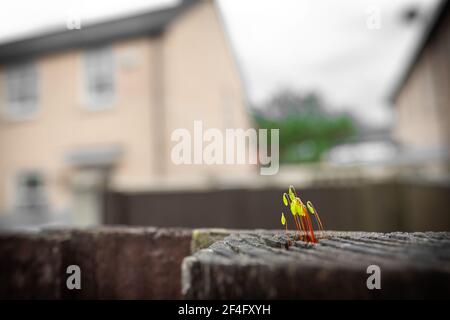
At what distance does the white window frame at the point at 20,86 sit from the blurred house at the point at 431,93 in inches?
484

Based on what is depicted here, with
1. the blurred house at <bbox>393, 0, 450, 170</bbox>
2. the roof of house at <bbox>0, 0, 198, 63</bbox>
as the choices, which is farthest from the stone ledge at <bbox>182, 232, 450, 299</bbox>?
the blurred house at <bbox>393, 0, 450, 170</bbox>

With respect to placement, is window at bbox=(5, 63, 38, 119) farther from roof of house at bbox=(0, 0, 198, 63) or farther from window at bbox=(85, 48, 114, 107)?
window at bbox=(85, 48, 114, 107)

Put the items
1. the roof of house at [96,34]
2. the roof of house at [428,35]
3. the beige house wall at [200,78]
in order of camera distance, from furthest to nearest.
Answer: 1. the roof of house at [428,35]
2. the beige house wall at [200,78]
3. the roof of house at [96,34]

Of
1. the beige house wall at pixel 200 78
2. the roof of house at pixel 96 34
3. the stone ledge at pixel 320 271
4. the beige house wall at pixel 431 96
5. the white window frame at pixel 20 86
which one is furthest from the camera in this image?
the beige house wall at pixel 431 96

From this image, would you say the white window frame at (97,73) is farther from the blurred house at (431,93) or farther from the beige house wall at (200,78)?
the blurred house at (431,93)

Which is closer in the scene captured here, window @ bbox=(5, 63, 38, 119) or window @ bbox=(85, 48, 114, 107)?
window @ bbox=(85, 48, 114, 107)

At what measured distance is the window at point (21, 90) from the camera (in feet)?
35.0

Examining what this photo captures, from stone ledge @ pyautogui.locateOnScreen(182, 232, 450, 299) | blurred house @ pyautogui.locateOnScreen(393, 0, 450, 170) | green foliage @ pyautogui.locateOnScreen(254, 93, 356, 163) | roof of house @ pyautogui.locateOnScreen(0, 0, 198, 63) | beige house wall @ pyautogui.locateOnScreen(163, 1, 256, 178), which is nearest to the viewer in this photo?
stone ledge @ pyautogui.locateOnScreen(182, 232, 450, 299)

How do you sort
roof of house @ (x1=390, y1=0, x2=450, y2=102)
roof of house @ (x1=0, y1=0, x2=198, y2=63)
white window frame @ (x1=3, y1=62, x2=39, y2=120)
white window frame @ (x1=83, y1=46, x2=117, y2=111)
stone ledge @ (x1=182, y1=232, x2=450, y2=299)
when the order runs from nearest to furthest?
1. stone ledge @ (x1=182, y1=232, x2=450, y2=299)
2. roof of house @ (x1=0, y1=0, x2=198, y2=63)
3. white window frame @ (x1=83, y1=46, x2=117, y2=111)
4. roof of house @ (x1=390, y1=0, x2=450, y2=102)
5. white window frame @ (x1=3, y1=62, x2=39, y2=120)

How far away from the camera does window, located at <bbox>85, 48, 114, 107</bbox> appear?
32.1 feet

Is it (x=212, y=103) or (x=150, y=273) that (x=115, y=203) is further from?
(x=212, y=103)

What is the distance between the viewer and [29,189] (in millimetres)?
10594

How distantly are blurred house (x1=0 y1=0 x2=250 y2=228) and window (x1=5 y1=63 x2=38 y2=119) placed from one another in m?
0.03

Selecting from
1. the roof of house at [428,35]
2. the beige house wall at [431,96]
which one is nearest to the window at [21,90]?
the roof of house at [428,35]
